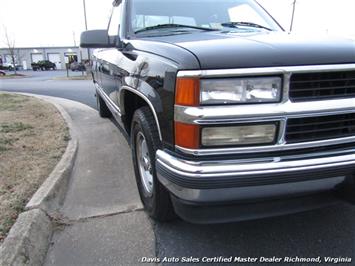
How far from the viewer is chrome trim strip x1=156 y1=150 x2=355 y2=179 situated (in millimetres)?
1927

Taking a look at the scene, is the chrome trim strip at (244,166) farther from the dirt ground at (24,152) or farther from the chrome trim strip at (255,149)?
the dirt ground at (24,152)

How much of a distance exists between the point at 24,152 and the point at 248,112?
11.3ft

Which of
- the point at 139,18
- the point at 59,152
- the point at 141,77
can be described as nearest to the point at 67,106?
the point at 59,152

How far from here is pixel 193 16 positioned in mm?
3375

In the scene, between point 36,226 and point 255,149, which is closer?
point 255,149

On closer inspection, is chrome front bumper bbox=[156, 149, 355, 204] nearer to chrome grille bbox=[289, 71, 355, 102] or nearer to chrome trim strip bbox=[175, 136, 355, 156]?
chrome trim strip bbox=[175, 136, 355, 156]

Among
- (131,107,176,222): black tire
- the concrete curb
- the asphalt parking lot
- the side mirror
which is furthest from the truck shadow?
the side mirror

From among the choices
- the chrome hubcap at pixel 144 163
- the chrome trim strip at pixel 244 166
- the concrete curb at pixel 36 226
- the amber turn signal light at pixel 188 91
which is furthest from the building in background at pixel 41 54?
the chrome trim strip at pixel 244 166

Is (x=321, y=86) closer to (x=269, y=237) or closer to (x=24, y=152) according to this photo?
(x=269, y=237)

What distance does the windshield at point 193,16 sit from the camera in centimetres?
328

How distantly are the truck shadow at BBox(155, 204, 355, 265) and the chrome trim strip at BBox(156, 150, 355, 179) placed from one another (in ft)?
2.50

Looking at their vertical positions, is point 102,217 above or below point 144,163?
below

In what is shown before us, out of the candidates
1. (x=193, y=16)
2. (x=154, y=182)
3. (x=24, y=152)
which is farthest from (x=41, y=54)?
(x=154, y=182)

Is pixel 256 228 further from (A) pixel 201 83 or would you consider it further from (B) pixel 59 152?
(B) pixel 59 152
